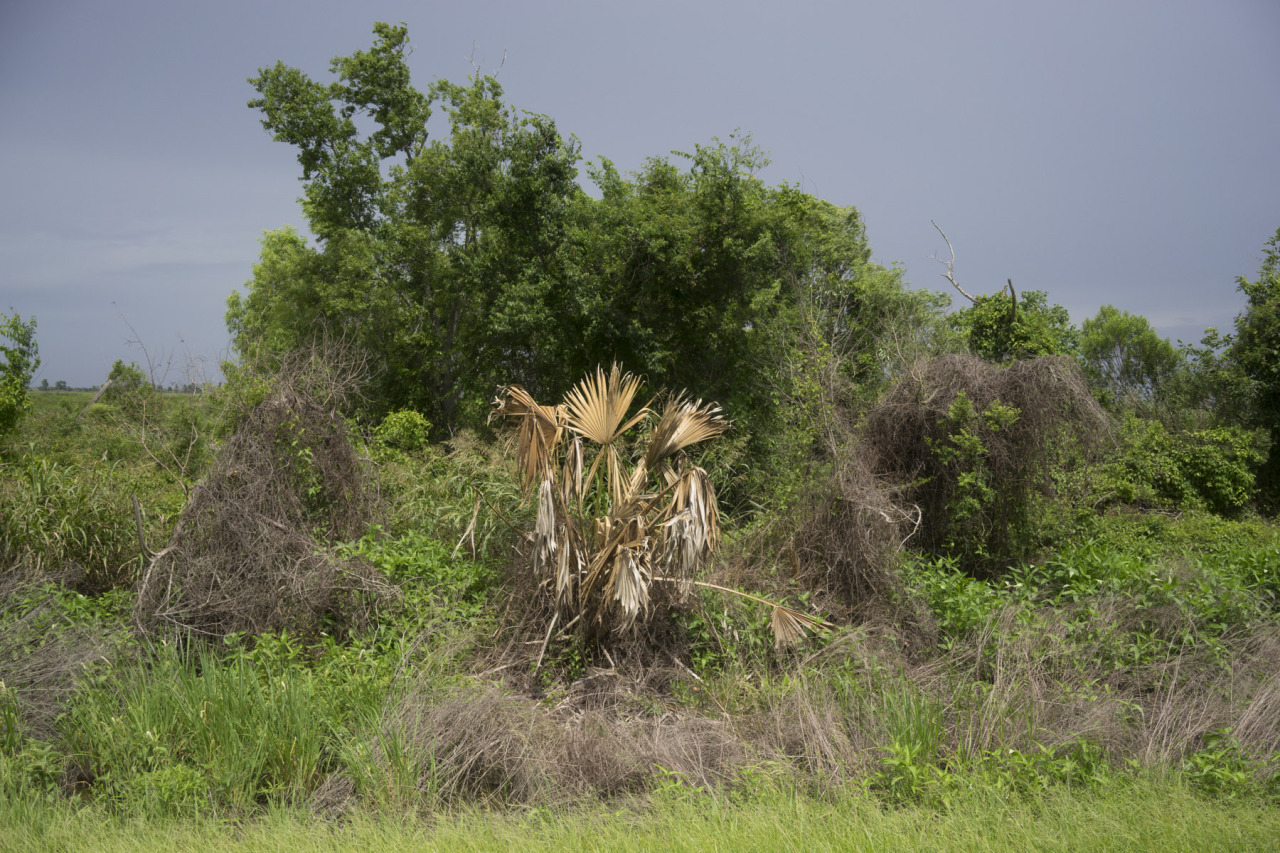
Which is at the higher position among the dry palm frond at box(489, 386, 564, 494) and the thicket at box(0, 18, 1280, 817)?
the dry palm frond at box(489, 386, 564, 494)

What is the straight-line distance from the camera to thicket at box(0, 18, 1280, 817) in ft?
13.3

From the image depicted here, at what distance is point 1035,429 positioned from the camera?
740 cm

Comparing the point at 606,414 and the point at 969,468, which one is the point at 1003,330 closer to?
the point at 969,468

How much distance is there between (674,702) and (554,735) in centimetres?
111

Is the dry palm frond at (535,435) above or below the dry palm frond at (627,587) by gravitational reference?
above

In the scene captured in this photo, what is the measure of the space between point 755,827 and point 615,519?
2559mm

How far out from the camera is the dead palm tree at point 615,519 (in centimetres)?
524

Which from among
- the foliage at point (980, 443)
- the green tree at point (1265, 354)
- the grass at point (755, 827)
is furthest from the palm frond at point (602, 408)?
the green tree at point (1265, 354)

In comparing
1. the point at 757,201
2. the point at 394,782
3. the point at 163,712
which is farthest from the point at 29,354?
the point at 757,201

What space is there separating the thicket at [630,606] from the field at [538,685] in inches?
1.1

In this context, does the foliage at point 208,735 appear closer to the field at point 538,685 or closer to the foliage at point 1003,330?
the field at point 538,685

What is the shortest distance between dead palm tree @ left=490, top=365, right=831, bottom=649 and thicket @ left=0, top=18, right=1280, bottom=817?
0.09ft

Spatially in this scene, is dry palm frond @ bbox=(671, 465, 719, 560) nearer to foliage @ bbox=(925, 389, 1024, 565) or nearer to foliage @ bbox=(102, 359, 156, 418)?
foliage @ bbox=(925, 389, 1024, 565)

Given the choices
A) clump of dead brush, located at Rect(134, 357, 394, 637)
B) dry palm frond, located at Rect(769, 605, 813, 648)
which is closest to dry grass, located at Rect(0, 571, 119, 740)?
clump of dead brush, located at Rect(134, 357, 394, 637)
